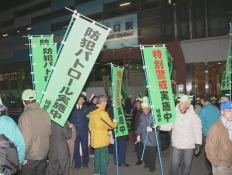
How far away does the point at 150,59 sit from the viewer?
5730 millimetres

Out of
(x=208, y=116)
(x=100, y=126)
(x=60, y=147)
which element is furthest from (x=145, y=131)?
(x=60, y=147)

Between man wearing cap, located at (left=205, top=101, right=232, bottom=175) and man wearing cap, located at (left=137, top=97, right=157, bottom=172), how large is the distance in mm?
3143

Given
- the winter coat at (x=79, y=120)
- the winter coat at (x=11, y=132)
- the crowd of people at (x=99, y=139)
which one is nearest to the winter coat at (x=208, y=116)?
the crowd of people at (x=99, y=139)

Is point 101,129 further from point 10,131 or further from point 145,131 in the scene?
point 10,131

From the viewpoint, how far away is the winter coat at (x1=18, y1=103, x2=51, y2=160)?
4059 mm

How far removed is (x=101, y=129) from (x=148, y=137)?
6.39ft

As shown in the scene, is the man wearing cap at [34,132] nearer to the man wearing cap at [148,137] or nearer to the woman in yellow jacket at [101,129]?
the woman in yellow jacket at [101,129]

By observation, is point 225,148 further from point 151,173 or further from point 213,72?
point 213,72

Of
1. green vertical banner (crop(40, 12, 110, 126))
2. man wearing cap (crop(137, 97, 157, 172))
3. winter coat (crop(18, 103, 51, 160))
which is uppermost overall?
green vertical banner (crop(40, 12, 110, 126))

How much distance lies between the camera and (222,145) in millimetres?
3773

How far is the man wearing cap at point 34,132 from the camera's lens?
4074mm

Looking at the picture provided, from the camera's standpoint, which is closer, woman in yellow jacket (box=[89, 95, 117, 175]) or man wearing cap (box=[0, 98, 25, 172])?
man wearing cap (box=[0, 98, 25, 172])

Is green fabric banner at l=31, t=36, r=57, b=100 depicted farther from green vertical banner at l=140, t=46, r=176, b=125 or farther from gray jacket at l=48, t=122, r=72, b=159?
green vertical banner at l=140, t=46, r=176, b=125

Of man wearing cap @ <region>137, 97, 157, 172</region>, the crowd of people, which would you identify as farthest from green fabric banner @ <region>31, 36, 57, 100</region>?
man wearing cap @ <region>137, 97, 157, 172</region>
